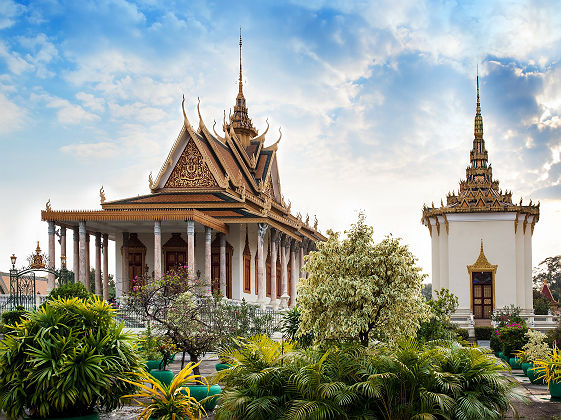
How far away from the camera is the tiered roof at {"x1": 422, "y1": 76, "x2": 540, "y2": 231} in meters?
35.8

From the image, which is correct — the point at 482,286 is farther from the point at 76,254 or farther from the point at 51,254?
the point at 51,254

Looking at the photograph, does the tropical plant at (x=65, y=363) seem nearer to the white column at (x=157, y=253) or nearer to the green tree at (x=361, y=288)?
the green tree at (x=361, y=288)

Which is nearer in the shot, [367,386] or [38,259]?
[367,386]

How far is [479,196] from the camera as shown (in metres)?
36.1

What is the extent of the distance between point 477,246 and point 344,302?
2397 cm

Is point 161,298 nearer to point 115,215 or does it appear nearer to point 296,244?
point 115,215

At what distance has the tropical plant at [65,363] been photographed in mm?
10938

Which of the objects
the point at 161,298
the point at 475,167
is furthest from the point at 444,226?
the point at 161,298

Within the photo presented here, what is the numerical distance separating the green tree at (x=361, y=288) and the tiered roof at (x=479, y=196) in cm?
2322

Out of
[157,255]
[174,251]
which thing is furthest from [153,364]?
[174,251]

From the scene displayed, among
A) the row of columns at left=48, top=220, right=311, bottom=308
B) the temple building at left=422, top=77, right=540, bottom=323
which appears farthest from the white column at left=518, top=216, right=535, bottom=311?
the row of columns at left=48, top=220, right=311, bottom=308

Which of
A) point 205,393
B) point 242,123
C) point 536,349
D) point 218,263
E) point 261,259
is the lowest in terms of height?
point 536,349

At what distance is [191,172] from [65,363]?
24546mm

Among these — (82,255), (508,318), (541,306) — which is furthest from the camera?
(541,306)
